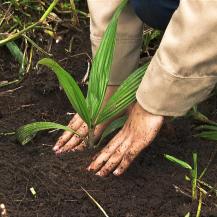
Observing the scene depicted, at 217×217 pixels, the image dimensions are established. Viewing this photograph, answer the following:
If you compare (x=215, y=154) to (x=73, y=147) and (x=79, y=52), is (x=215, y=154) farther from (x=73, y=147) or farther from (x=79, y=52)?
(x=79, y=52)

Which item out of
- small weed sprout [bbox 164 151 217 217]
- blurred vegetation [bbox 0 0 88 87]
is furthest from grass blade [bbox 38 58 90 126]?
blurred vegetation [bbox 0 0 88 87]

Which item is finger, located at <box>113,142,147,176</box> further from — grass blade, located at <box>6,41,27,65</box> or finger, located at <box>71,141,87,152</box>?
grass blade, located at <box>6,41,27,65</box>

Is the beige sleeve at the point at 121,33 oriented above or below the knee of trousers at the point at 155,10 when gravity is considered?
below

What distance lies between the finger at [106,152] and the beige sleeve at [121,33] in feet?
0.74

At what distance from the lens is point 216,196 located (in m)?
1.39

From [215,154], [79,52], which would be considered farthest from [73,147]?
[79,52]

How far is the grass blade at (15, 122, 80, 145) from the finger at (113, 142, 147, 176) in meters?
0.15

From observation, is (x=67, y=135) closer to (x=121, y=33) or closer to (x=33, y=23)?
(x=121, y=33)

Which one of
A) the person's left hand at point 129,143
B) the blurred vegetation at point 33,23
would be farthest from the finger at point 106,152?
the blurred vegetation at point 33,23

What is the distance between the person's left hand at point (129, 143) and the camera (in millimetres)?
1331

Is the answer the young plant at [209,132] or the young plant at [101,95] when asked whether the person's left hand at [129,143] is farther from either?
the young plant at [209,132]

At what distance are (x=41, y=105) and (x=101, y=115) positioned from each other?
0.37 meters

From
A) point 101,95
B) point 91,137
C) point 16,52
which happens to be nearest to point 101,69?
point 101,95

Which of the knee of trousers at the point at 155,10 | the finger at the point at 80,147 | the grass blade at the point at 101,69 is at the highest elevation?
the knee of trousers at the point at 155,10
